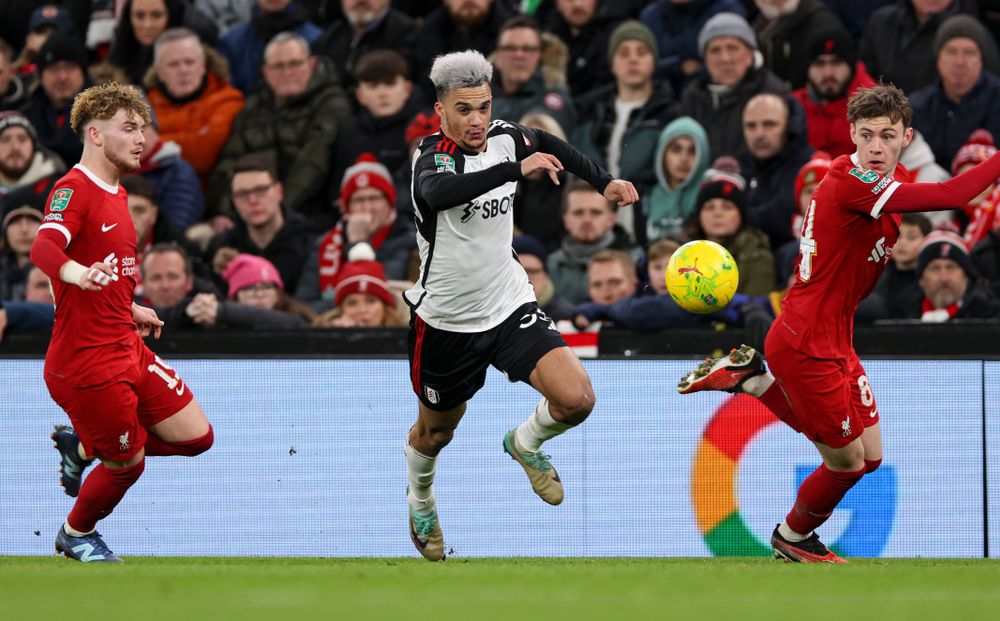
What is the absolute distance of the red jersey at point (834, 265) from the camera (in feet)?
29.0

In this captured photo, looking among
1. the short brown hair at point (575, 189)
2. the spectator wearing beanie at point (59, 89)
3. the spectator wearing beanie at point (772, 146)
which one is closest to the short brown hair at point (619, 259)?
the short brown hair at point (575, 189)

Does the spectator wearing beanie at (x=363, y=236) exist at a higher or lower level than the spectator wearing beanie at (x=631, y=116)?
A: lower

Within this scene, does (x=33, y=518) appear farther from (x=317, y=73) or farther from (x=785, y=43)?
(x=785, y=43)

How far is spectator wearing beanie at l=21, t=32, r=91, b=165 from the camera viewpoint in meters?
14.8

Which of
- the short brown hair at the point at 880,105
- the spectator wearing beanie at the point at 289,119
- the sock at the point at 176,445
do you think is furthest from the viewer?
the spectator wearing beanie at the point at 289,119

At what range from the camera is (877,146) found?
865 cm

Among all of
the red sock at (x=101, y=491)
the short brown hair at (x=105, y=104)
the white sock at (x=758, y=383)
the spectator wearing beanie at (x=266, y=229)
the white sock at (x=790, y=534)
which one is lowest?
the white sock at (x=790, y=534)

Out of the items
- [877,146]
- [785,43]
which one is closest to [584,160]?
[877,146]

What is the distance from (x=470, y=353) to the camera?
8.93 meters

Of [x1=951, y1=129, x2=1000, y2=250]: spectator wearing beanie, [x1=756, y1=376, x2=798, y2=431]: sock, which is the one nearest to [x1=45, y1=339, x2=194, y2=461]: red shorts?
[x1=756, y1=376, x2=798, y2=431]: sock

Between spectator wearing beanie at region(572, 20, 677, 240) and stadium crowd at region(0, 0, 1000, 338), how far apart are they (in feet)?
0.07

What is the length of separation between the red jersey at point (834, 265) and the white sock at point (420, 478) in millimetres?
2189

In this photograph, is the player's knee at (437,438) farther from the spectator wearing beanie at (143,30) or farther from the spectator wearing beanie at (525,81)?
the spectator wearing beanie at (143,30)

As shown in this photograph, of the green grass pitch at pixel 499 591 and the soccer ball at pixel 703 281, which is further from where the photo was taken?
the soccer ball at pixel 703 281
